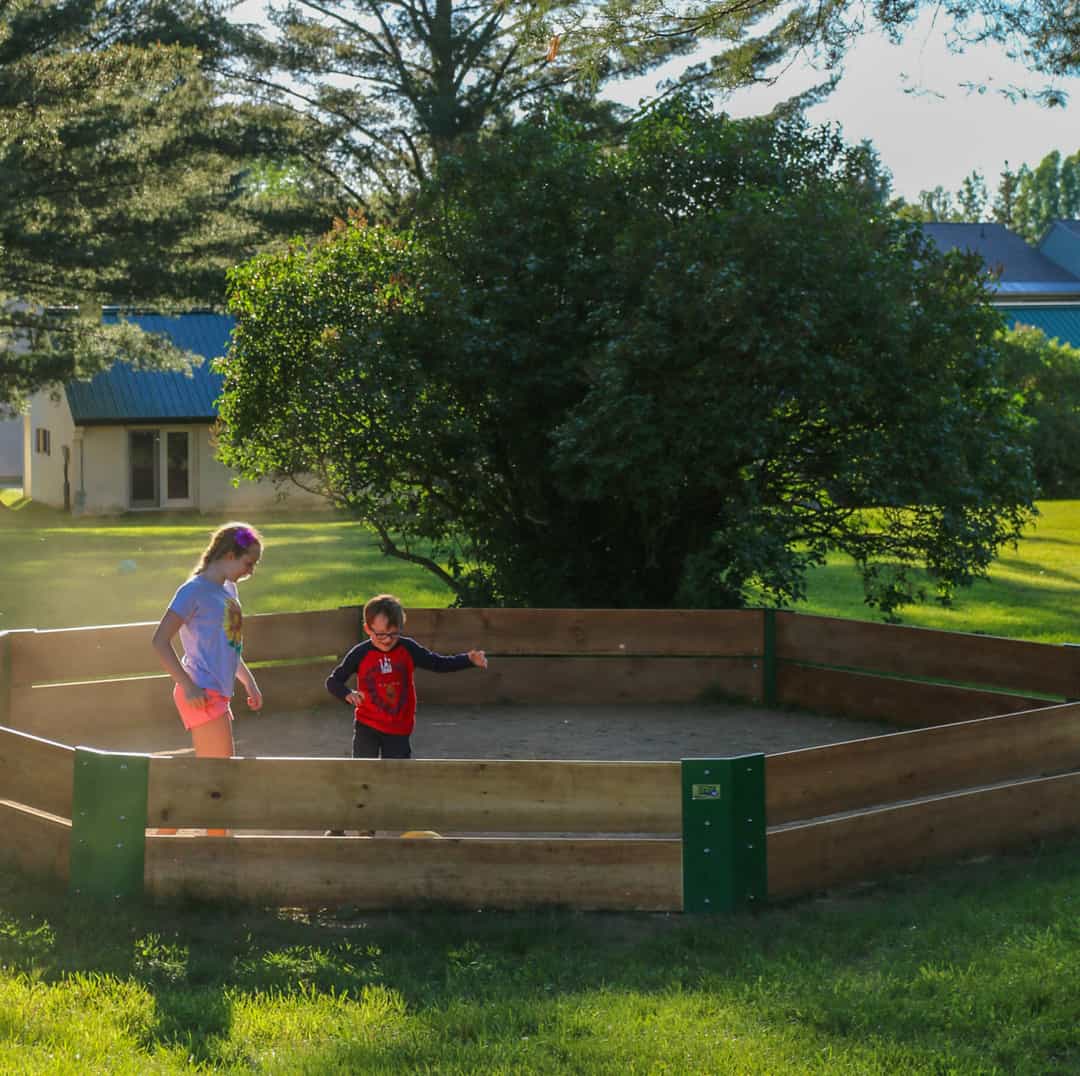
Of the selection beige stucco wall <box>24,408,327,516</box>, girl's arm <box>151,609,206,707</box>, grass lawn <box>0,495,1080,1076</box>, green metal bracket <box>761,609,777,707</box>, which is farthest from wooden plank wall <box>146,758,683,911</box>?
beige stucco wall <box>24,408,327,516</box>

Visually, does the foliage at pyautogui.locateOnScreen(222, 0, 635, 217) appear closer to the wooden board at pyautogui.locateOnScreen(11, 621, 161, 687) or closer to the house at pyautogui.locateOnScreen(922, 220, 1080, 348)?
the wooden board at pyautogui.locateOnScreen(11, 621, 161, 687)

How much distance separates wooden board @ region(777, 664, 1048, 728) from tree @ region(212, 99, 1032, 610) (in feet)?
2.49

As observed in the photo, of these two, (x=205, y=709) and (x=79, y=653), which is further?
(x=79, y=653)

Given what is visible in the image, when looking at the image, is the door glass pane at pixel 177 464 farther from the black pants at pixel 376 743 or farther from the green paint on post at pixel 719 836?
the green paint on post at pixel 719 836

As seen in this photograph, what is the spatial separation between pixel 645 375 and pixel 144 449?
30422 mm

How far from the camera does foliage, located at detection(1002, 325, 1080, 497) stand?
124 ft

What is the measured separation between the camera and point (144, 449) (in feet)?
132

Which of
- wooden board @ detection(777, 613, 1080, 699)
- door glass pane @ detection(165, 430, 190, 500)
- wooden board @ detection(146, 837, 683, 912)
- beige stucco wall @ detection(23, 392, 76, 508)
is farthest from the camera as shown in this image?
beige stucco wall @ detection(23, 392, 76, 508)

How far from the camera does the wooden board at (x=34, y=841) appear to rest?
6.70 metres

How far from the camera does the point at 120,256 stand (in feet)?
83.7

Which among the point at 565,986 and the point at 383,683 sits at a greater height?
the point at 383,683

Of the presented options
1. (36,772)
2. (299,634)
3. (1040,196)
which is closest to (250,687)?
(36,772)

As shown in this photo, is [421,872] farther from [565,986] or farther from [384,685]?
[384,685]

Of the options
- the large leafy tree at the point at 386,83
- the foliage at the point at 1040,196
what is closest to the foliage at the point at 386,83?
the large leafy tree at the point at 386,83
